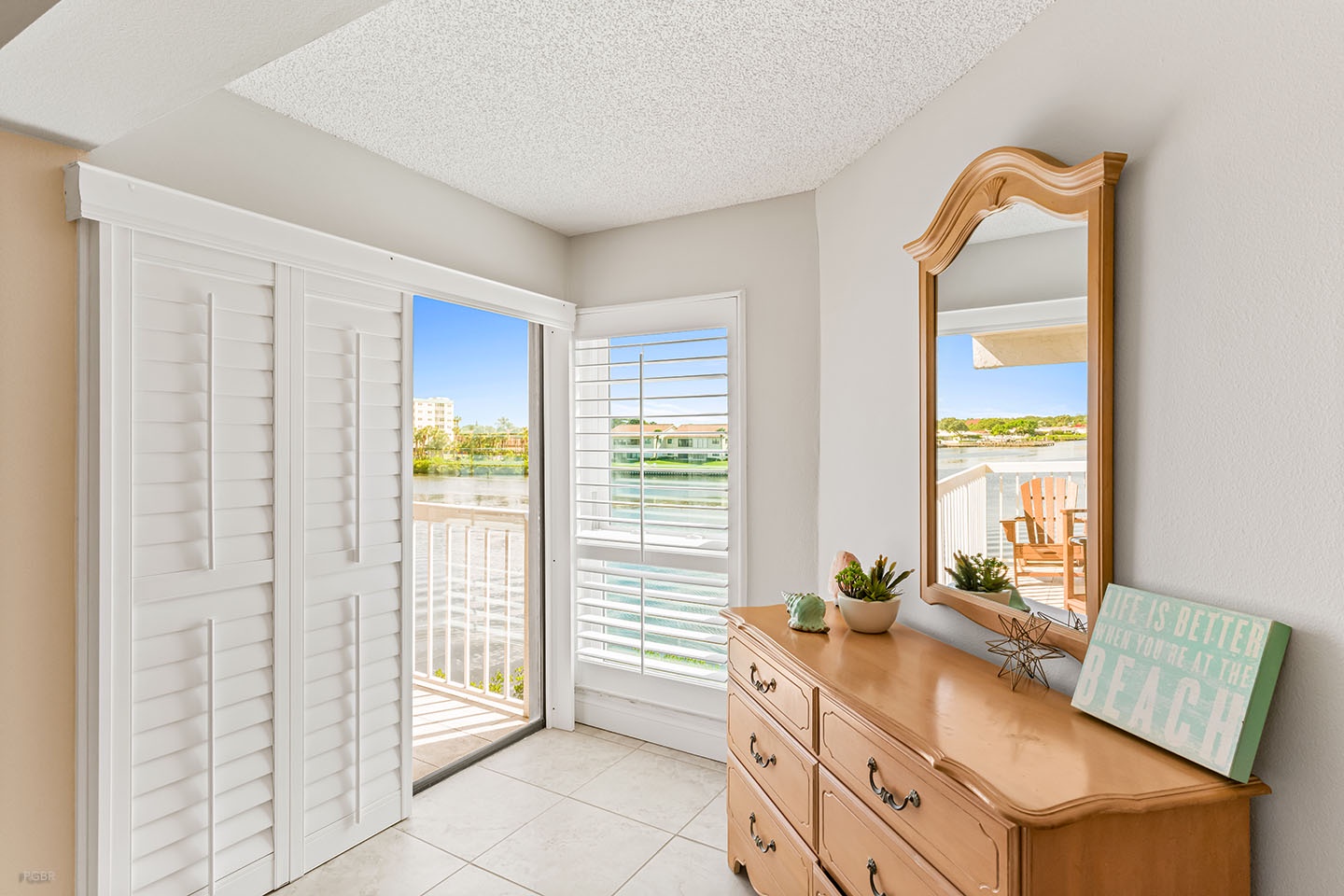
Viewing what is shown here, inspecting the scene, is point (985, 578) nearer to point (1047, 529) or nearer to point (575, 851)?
point (1047, 529)

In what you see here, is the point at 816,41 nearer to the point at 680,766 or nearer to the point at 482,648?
the point at 680,766

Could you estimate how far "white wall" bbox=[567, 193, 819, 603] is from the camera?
9.29 feet

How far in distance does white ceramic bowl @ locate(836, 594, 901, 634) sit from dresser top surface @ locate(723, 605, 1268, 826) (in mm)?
78

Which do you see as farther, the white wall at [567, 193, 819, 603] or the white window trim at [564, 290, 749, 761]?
the white window trim at [564, 290, 749, 761]

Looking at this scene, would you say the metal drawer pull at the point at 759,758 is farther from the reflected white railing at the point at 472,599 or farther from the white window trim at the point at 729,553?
the reflected white railing at the point at 472,599

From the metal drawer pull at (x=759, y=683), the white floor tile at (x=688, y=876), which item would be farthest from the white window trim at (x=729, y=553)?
the metal drawer pull at (x=759, y=683)

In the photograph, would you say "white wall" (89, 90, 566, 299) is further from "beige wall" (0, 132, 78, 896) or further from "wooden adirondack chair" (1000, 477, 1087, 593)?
"wooden adirondack chair" (1000, 477, 1087, 593)

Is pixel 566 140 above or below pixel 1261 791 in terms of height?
above

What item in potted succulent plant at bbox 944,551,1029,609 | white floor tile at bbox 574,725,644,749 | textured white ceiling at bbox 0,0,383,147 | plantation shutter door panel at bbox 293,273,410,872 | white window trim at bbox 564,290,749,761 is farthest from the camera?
white floor tile at bbox 574,725,644,749

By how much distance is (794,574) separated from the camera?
9.45ft

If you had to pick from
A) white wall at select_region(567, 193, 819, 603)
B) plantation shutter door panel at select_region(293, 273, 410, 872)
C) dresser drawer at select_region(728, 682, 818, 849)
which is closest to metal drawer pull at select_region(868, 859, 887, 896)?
dresser drawer at select_region(728, 682, 818, 849)

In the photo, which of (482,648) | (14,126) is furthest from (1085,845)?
(482,648)

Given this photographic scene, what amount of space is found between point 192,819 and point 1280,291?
9.28 ft

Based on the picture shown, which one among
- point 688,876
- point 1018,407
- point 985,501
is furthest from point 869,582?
point 688,876
